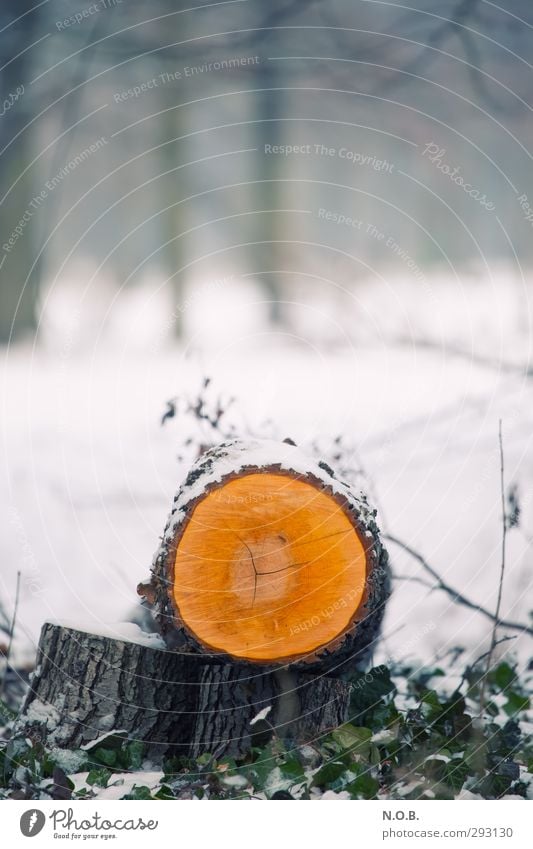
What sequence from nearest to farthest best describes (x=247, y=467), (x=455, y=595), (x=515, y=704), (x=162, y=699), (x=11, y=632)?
(x=247, y=467), (x=162, y=699), (x=515, y=704), (x=11, y=632), (x=455, y=595)

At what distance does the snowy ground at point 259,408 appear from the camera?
211 centimetres

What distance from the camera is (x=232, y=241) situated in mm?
2092

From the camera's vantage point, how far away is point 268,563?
1.69m

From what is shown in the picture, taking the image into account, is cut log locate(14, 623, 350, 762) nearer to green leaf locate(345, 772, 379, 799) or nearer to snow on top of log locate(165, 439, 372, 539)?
green leaf locate(345, 772, 379, 799)

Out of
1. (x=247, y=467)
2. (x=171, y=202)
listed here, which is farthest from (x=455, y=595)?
(x=171, y=202)

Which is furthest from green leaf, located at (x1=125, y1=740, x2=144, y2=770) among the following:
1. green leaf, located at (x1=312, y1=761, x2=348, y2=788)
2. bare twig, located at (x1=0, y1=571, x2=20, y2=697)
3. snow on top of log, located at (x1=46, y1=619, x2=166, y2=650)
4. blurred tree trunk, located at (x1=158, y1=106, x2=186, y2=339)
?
blurred tree trunk, located at (x1=158, y1=106, x2=186, y2=339)

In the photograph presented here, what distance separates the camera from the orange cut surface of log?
167cm

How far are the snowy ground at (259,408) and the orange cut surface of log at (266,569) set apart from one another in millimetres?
470

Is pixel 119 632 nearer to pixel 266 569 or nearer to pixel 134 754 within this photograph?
pixel 134 754

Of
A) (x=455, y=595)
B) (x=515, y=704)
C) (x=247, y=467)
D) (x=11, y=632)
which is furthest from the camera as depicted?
(x=455, y=595)

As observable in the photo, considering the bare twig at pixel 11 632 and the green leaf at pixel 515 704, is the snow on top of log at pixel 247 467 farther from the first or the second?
the green leaf at pixel 515 704

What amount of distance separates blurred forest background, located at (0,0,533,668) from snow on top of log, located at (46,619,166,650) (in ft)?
1.30

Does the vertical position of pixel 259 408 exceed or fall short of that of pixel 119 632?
it exceeds it

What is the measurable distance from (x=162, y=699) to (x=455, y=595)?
0.86 meters
